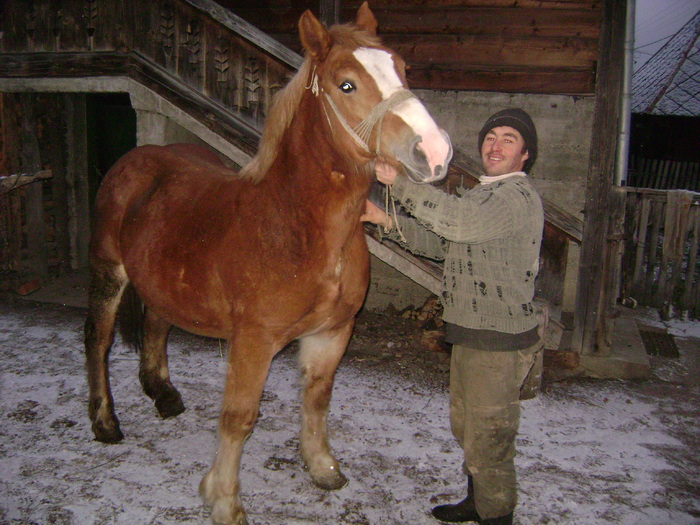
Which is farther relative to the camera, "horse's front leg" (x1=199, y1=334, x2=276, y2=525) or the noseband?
"horse's front leg" (x1=199, y1=334, x2=276, y2=525)

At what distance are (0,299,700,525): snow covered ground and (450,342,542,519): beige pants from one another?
0.55 meters

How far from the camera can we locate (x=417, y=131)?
6.71 feet

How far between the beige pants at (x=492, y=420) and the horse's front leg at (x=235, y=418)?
41.8 inches

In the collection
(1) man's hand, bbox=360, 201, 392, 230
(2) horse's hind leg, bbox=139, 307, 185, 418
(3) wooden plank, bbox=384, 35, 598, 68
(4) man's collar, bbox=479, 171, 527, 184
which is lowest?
(2) horse's hind leg, bbox=139, 307, 185, 418

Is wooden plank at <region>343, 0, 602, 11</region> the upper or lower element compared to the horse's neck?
upper

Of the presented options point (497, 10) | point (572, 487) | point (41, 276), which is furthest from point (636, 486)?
point (41, 276)

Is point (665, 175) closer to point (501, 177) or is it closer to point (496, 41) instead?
point (496, 41)

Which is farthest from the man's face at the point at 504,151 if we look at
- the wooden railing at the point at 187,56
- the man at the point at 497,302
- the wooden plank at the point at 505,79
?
the wooden plank at the point at 505,79

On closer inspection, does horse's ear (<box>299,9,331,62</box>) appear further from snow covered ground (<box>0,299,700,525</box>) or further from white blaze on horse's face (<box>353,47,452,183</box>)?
snow covered ground (<box>0,299,700,525</box>)

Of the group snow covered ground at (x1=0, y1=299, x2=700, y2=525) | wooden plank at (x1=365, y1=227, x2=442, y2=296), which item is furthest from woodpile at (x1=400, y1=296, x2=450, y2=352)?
wooden plank at (x1=365, y1=227, x2=442, y2=296)

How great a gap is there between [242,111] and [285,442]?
10.2 ft

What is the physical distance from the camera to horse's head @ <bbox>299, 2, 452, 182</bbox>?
205 centimetres

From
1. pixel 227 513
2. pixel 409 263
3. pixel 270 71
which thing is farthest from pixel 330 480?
pixel 270 71

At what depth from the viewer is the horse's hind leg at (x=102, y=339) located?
3.65 meters
